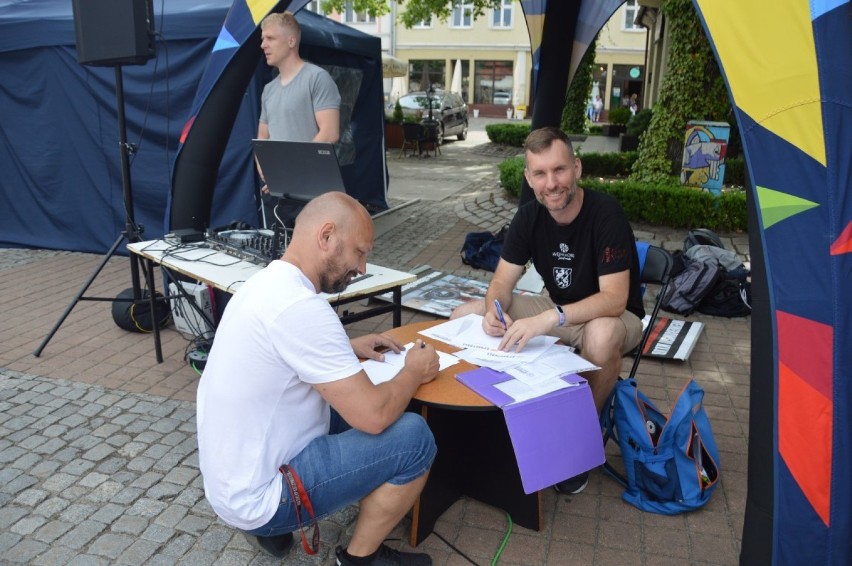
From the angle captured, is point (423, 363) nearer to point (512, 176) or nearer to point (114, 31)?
point (114, 31)

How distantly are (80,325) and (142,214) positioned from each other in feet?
7.85

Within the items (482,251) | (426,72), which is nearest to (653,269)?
(482,251)

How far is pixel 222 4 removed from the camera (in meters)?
6.30

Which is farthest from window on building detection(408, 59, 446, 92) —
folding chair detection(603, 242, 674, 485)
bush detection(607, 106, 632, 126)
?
folding chair detection(603, 242, 674, 485)

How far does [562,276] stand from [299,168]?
5.03 ft

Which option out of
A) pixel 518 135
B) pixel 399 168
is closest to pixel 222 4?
pixel 399 168

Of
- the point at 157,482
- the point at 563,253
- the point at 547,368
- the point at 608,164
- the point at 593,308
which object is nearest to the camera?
the point at 547,368

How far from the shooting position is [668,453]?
2799 mm

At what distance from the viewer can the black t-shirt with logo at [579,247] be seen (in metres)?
3.05

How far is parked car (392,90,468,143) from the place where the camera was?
2044 cm

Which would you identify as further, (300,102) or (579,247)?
(300,102)

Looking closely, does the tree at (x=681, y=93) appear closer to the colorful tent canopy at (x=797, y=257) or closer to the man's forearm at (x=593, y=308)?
the man's forearm at (x=593, y=308)

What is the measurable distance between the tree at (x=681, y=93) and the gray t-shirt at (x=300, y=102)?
17.3 ft

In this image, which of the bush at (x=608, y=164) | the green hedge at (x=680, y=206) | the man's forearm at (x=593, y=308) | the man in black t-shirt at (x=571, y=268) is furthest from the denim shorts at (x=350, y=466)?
the bush at (x=608, y=164)
